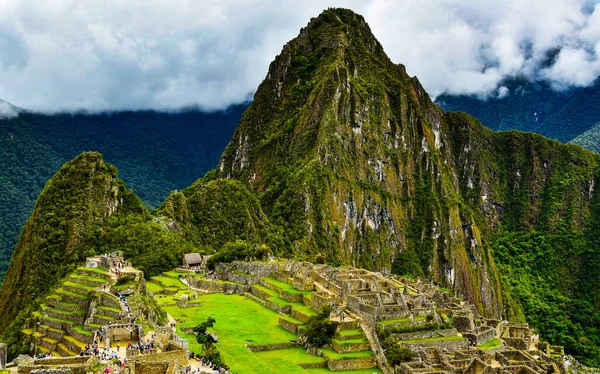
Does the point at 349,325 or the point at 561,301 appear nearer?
the point at 349,325

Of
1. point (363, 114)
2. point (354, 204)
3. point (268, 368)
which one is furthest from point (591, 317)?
point (268, 368)

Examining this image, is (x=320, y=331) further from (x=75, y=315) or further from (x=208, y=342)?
(x=75, y=315)

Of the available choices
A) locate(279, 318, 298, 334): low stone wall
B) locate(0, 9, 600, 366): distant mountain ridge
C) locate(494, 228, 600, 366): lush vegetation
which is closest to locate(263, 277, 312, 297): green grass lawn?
locate(279, 318, 298, 334): low stone wall

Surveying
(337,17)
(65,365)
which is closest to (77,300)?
(65,365)

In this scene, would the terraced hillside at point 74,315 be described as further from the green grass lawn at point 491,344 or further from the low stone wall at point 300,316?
the green grass lawn at point 491,344

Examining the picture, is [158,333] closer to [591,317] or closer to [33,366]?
[33,366]

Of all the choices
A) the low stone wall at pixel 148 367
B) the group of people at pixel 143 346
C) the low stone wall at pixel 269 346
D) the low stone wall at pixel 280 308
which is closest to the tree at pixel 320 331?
the low stone wall at pixel 269 346
